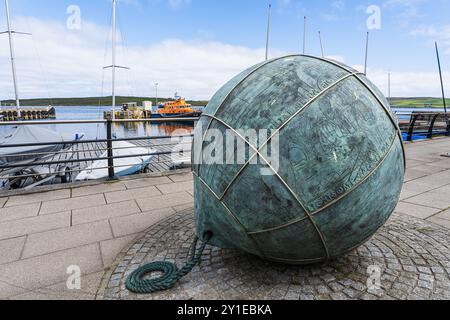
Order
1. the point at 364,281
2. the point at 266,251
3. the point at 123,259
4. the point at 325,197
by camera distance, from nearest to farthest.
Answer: the point at 325,197
the point at 266,251
the point at 364,281
the point at 123,259

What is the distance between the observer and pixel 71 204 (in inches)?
208

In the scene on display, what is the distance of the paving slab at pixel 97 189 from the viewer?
19.4ft

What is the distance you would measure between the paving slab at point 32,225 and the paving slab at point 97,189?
1121mm

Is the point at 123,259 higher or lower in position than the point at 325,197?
lower

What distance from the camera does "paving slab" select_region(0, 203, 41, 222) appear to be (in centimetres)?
469

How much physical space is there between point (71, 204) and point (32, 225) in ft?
3.01

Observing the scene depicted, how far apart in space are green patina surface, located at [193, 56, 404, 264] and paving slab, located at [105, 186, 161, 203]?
3350 mm

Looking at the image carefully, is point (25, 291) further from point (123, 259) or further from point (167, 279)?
point (167, 279)

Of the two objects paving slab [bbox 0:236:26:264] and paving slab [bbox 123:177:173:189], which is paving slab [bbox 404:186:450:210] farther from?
paving slab [bbox 0:236:26:264]

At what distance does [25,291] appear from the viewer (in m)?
2.85

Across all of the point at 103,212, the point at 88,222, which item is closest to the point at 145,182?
the point at 103,212

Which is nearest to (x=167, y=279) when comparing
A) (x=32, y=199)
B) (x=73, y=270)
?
(x=73, y=270)

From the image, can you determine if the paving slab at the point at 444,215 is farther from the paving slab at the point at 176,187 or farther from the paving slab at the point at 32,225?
the paving slab at the point at 32,225

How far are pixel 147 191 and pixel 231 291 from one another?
3.81 meters
